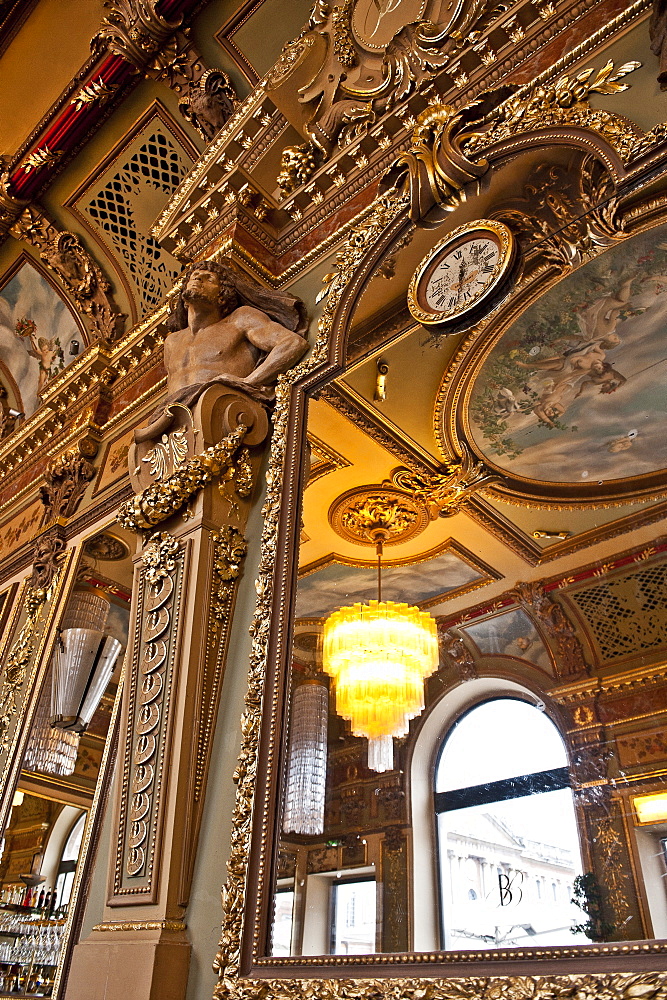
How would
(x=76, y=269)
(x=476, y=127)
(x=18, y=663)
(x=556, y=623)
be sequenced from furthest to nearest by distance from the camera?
1. (x=76, y=269)
2. (x=18, y=663)
3. (x=476, y=127)
4. (x=556, y=623)

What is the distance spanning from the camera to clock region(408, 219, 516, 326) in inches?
106

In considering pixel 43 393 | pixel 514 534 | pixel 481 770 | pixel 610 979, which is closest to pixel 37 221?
pixel 43 393

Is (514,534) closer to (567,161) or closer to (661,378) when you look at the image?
(661,378)

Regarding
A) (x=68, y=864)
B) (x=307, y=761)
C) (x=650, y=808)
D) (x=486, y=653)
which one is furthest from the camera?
(x=68, y=864)

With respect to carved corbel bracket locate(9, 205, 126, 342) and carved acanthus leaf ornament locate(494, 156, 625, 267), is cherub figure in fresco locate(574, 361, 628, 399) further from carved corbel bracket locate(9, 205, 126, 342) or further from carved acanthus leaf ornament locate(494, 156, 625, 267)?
carved corbel bracket locate(9, 205, 126, 342)

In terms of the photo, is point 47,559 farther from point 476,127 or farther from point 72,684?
point 476,127

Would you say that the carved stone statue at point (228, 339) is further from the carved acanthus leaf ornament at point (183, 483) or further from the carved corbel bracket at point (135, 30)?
the carved corbel bracket at point (135, 30)

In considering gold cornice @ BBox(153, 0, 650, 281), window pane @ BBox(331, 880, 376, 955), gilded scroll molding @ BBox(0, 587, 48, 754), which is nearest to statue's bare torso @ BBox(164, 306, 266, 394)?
gold cornice @ BBox(153, 0, 650, 281)

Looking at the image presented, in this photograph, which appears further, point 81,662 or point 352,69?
point 81,662

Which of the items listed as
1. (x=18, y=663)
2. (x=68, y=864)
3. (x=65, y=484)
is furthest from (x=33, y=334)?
(x=68, y=864)

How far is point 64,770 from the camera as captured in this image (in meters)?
3.64

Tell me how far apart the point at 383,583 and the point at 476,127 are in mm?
1905

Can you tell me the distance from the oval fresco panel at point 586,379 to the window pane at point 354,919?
4.18 ft

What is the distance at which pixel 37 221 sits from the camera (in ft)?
19.0
